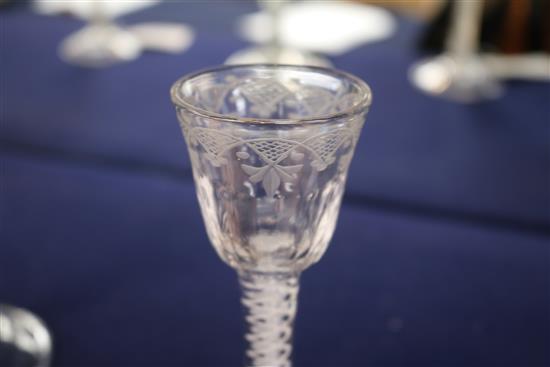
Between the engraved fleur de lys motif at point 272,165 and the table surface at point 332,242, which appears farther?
the table surface at point 332,242

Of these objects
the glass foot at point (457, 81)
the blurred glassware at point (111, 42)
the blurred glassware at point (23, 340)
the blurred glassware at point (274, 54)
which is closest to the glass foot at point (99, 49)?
the blurred glassware at point (111, 42)

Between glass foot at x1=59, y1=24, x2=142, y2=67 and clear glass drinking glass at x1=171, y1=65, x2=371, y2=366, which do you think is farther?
glass foot at x1=59, y1=24, x2=142, y2=67

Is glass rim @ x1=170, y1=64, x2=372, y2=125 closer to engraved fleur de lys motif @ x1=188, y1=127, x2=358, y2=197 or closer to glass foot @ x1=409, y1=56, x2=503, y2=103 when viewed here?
engraved fleur de lys motif @ x1=188, y1=127, x2=358, y2=197

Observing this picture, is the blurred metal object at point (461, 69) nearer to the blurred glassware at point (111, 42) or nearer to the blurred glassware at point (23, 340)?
the blurred glassware at point (111, 42)

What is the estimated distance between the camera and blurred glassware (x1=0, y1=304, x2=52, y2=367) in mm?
523

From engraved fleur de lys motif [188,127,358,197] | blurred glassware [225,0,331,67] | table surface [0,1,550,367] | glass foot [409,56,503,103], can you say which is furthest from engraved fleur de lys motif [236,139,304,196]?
blurred glassware [225,0,331,67]

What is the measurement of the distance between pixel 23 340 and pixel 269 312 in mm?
223

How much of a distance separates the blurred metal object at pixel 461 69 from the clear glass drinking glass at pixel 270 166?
0.74 meters

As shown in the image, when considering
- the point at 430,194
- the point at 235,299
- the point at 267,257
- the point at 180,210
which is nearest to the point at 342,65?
the point at 430,194

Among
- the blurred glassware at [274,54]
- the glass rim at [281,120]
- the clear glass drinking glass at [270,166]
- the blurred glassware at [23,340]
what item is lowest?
the blurred glassware at [23,340]

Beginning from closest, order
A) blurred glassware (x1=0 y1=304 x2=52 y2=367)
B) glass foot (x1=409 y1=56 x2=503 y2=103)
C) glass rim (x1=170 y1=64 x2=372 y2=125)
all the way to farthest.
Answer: glass rim (x1=170 y1=64 x2=372 y2=125) < blurred glassware (x1=0 y1=304 x2=52 y2=367) < glass foot (x1=409 y1=56 x2=503 y2=103)

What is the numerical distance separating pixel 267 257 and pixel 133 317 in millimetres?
196

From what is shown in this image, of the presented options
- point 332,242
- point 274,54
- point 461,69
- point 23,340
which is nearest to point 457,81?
point 461,69

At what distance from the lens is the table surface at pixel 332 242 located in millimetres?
541
